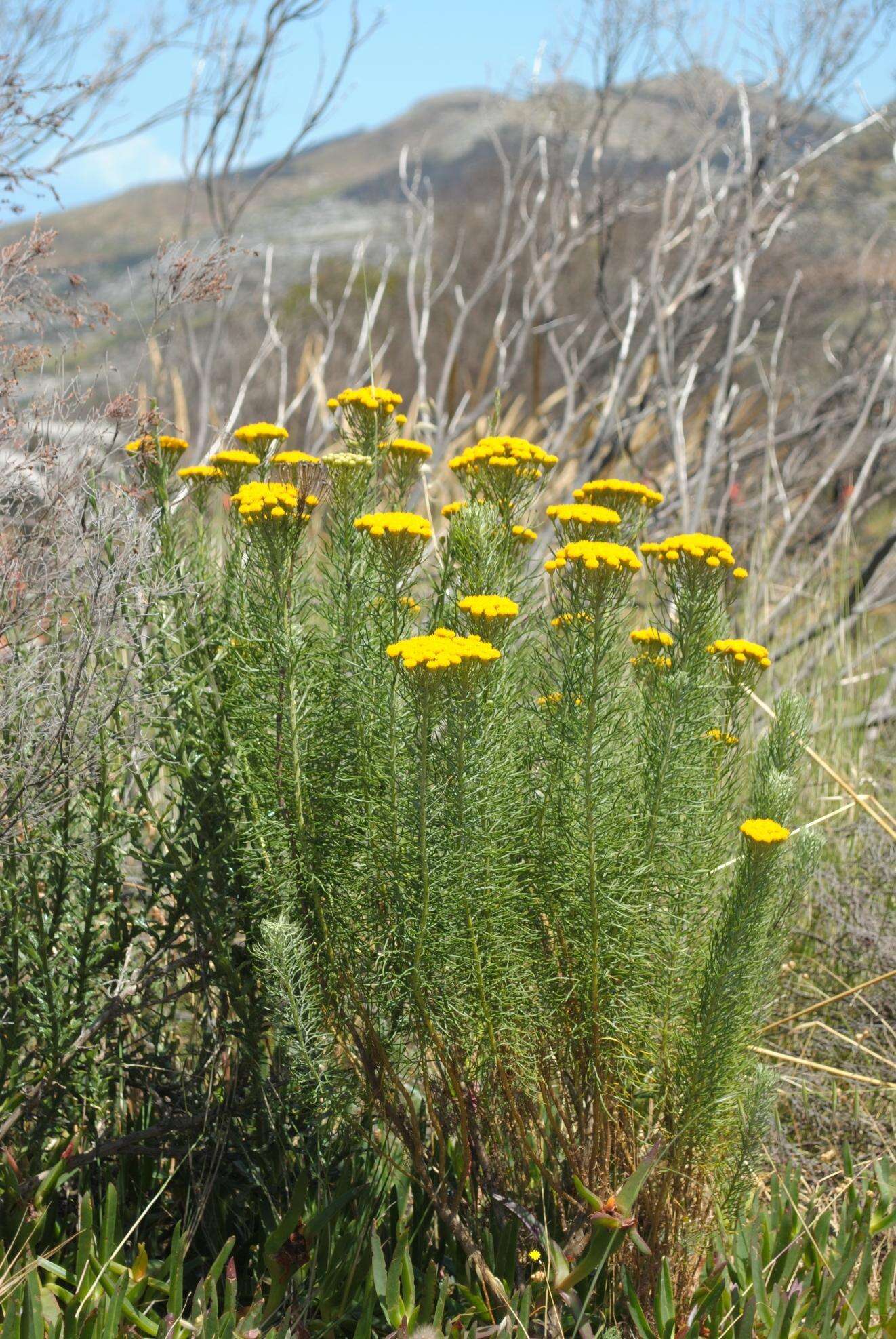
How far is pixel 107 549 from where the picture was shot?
1973mm

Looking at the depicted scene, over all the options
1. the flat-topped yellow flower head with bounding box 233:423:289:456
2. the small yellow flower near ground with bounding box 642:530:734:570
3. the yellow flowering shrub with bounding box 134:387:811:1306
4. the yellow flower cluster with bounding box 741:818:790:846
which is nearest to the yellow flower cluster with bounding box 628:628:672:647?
the yellow flowering shrub with bounding box 134:387:811:1306

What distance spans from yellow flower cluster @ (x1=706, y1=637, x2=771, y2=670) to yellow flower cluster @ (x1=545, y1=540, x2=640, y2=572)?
1.20 feet

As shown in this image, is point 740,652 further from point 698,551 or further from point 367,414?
point 367,414

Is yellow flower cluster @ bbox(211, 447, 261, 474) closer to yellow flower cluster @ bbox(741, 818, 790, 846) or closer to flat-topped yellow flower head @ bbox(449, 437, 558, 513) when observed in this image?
flat-topped yellow flower head @ bbox(449, 437, 558, 513)

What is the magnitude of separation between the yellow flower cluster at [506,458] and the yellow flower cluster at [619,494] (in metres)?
Answer: 0.08

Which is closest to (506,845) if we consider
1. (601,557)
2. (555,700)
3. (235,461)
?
(555,700)

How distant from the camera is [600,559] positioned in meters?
1.48

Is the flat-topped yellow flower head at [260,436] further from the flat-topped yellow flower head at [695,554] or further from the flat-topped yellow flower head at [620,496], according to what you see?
the flat-topped yellow flower head at [695,554]

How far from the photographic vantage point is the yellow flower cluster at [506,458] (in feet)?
5.96

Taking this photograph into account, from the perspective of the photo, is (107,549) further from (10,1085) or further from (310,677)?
(10,1085)

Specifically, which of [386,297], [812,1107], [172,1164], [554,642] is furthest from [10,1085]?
[386,297]

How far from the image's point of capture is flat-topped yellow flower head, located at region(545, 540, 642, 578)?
1.46 metres

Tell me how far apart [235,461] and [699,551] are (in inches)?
30.1

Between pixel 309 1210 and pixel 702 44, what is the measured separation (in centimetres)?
544
